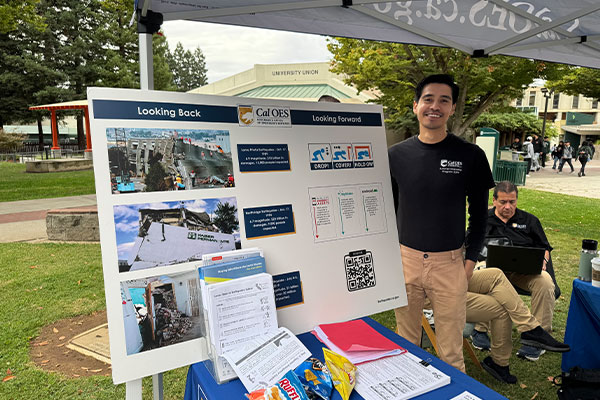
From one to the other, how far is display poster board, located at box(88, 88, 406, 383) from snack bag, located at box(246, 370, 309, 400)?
1.14ft

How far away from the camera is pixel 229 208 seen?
5.45 ft

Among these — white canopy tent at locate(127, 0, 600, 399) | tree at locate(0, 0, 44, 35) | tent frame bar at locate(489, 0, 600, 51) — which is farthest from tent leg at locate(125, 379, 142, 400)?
tree at locate(0, 0, 44, 35)

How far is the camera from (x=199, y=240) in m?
1.57

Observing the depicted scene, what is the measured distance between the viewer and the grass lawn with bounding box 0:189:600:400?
117 inches

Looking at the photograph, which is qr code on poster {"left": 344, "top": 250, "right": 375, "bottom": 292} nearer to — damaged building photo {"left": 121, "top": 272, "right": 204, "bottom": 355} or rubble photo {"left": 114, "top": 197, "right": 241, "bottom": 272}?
rubble photo {"left": 114, "top": 197, "right": 241, "bottom": 272}

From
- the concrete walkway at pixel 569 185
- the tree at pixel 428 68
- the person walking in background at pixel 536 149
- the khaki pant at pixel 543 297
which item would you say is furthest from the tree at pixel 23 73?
the khaki pant at pixel 543 297

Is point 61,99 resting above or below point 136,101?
above

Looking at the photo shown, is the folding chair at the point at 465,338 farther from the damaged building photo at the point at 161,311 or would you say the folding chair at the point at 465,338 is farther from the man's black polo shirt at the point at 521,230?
the damaged building photo at the point at 161,311

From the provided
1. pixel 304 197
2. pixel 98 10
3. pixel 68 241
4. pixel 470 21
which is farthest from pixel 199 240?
pixel 98 10

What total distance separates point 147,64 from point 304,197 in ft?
3.06

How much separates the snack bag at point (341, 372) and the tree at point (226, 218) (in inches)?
24.3

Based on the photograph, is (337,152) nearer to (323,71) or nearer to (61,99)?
(323,71)

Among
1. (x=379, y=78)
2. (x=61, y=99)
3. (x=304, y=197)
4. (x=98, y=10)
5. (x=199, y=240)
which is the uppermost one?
(x=98, y=10)

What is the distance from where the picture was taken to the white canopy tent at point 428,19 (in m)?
2.14
